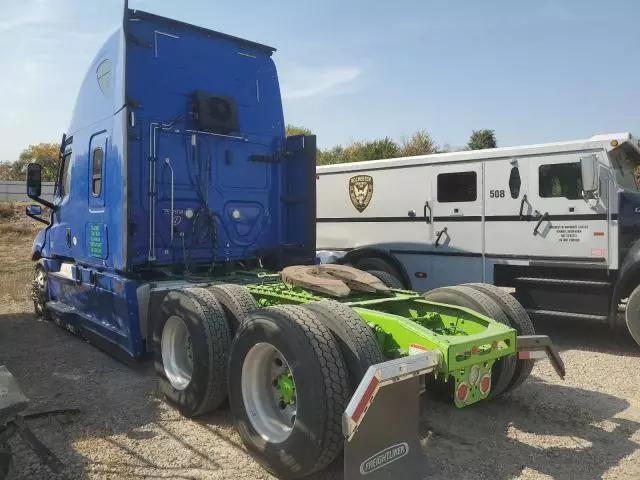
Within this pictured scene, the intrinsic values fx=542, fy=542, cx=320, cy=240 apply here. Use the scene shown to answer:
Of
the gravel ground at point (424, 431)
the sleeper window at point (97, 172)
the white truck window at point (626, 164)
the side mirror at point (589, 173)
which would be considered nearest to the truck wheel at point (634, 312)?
the gravel ground at point (424, 431)

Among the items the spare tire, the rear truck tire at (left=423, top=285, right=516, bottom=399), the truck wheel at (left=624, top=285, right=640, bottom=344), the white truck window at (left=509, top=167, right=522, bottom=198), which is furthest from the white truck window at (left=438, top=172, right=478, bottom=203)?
the spare tire

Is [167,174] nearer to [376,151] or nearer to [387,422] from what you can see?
[387,422]

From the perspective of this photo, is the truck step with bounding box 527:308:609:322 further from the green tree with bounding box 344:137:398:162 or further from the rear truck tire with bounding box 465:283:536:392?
the green tree with bounding box 344:137:398:162

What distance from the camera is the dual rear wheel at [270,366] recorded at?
10.4 ft

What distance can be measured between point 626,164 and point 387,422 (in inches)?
242

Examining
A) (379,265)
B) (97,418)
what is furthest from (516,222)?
(97,418)

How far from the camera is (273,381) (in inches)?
150

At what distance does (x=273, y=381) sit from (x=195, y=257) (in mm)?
2936

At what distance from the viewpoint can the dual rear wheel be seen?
10.4 feet

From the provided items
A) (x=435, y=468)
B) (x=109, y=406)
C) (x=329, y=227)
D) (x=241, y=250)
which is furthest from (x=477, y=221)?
(x=109, y=406)

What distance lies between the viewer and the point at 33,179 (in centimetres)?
743

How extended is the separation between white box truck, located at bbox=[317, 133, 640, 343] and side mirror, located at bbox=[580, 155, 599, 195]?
0.01 meters

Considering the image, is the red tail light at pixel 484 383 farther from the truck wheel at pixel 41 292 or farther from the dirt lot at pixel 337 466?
the truck wheel at pixel 41 292

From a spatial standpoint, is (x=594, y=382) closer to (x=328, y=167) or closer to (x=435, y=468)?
(x=435, y=468)
